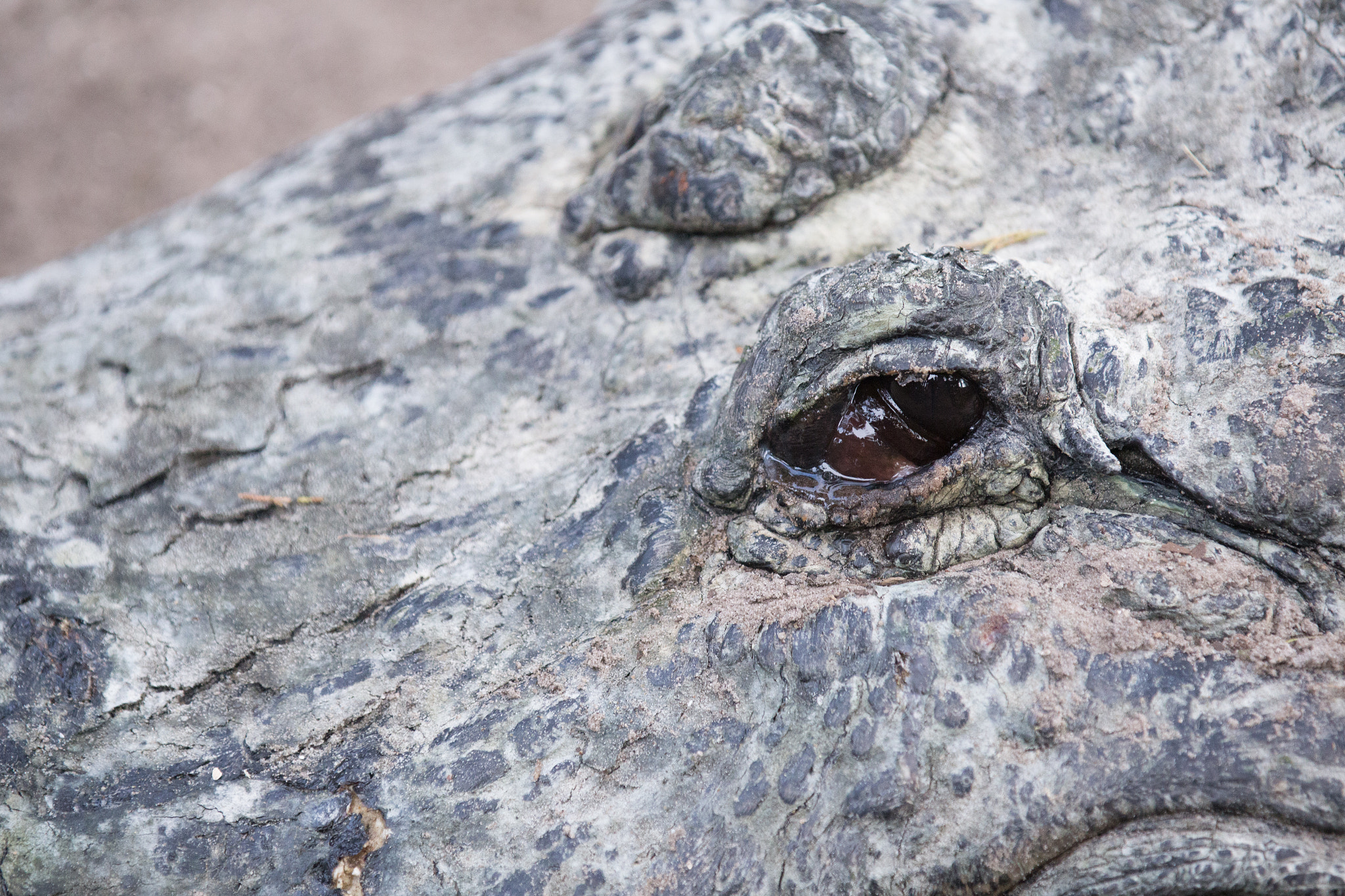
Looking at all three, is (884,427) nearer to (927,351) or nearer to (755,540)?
(927,351)

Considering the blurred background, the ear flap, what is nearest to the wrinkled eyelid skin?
the ear flap

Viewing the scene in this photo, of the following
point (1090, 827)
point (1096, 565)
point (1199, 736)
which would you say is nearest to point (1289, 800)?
→ point (1199, 736)

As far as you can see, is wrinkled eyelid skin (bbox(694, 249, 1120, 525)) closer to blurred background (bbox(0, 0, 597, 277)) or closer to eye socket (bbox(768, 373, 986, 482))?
eye socket (bbox(768, 373, 986, 482))

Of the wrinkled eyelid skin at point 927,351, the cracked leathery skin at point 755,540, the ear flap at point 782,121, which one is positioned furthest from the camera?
the ear flap at point 782,121

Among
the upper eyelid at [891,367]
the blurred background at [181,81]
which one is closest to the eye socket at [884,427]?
the upper eyelid at [891,367]

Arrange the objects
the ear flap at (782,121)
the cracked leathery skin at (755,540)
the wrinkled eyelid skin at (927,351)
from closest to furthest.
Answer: the cracked leathery skin at (755,540) → the wrinkled eyelid skin at (927,351) → the ear flap at (782,121)

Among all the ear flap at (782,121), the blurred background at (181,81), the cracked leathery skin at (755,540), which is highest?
the blurred background at (181,81)

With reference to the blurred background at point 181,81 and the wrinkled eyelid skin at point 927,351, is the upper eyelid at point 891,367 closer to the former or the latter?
the wrinkled eyelid skin at point 927,351

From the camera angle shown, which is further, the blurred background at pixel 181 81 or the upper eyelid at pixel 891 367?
the blurred background at pixel 181 81
